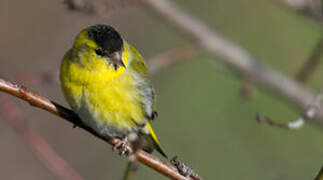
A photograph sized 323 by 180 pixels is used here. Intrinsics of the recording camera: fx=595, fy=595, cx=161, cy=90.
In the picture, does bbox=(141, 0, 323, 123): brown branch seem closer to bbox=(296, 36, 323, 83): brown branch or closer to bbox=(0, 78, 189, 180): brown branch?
bbox=(296, 36, 323, 83): brown branch

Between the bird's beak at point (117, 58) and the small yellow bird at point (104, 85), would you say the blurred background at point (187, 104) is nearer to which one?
the small yellow bird at point (104, 85)

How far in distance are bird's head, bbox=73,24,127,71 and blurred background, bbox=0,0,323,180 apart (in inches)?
107

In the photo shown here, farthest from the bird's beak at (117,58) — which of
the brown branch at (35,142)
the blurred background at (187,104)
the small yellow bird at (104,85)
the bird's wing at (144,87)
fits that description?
the blurred background at (187,104)

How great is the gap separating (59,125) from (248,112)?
228cm

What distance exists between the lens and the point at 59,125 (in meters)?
7.07

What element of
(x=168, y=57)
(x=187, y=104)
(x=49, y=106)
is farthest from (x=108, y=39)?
(x=187, y=104)

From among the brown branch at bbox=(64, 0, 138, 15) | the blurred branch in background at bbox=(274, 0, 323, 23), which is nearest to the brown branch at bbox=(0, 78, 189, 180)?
the brown branch at bbox=(64, 0, 138, 15)

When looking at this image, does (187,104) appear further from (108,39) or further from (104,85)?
(108,39)

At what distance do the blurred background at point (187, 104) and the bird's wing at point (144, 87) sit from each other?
2.45m

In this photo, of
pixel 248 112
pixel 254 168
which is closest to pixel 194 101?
pixel 248 112

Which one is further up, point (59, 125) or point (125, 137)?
point (125, 137)

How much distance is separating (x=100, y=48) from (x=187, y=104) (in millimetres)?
3859

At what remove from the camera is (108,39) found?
370 cm

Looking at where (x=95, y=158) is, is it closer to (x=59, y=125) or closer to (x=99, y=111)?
(x=59, y=125)
